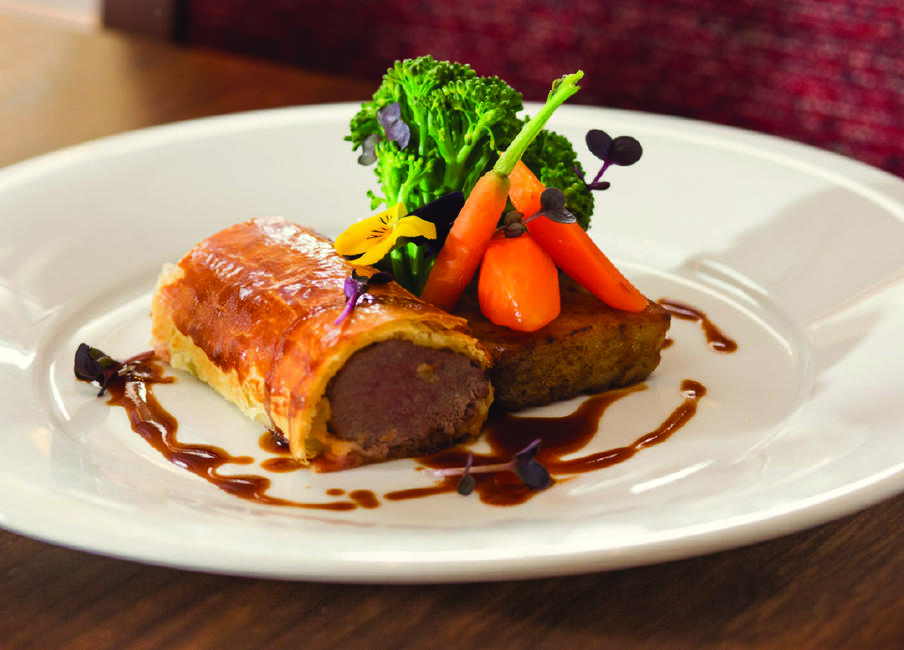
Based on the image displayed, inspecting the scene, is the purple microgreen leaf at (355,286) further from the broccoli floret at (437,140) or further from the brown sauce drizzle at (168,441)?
the brown sauce drizzle at (168,441)

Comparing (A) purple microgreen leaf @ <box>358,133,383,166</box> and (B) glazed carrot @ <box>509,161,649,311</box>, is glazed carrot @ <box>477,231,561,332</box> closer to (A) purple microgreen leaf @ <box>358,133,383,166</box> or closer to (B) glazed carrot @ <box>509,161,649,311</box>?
(B) glazed carrot @ <box>509,161,649,311</box>

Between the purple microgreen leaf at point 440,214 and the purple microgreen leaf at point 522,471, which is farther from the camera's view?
the purple microgreen leaf at point 440,214

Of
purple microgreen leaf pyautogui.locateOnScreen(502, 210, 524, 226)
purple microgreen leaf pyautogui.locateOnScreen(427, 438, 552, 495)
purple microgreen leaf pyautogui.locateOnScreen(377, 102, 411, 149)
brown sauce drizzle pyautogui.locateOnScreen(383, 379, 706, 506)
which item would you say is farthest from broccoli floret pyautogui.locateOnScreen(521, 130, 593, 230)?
purple microgreen leaf pyautogui.locateOnScreen(427, 438, 552, 495)

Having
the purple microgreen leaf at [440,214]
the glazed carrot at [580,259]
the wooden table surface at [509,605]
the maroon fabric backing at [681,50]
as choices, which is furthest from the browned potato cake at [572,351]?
the maroon fabric backing at [681,50]

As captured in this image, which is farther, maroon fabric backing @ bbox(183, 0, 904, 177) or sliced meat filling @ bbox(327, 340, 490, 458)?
maroon fabric backing @ bbox(183, 0, 904, 177)

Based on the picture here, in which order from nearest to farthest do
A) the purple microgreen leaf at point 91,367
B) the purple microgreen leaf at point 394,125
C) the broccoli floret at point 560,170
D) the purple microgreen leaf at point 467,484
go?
the purple microgreen leaf at point 467,484 → the purple microgreen leaf at point 91,367 → the purple microgreen leaf at point 394,125 → the broccoli floret at point 560,170

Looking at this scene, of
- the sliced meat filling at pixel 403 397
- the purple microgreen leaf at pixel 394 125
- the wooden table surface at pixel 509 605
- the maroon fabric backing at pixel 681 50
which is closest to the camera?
the wooden table surface at pixel 509 605
